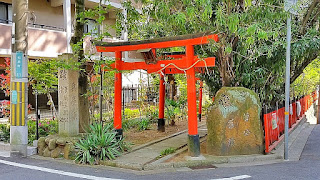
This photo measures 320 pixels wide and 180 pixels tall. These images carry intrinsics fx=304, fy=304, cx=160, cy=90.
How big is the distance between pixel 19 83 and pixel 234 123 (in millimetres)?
6183

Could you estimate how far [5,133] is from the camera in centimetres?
1051

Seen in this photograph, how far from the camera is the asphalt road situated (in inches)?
264

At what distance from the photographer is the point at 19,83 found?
8.65m

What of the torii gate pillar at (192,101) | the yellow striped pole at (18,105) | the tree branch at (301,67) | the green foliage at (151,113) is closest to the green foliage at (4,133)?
the yellow striped pole at (18,105)

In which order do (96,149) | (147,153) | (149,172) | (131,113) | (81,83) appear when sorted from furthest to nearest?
(131,113)
(81,83)
(147,153)
(96,149)
(149,172)

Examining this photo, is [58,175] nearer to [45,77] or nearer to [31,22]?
[45,77]

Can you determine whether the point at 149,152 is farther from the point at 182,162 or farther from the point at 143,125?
the point at 143,125

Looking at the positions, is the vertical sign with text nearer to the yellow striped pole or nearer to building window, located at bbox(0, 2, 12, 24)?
the yellow striped pole

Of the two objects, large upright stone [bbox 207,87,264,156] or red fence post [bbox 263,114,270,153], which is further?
red fence post [bbox 263,114,270,153]

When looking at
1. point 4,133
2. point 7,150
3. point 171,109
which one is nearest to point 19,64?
point 7,150

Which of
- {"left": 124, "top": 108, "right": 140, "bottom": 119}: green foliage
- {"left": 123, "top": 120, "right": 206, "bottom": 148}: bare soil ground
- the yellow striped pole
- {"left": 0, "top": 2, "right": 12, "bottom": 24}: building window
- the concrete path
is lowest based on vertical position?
the concrete path

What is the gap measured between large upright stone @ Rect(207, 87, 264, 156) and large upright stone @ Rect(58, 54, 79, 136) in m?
3.97

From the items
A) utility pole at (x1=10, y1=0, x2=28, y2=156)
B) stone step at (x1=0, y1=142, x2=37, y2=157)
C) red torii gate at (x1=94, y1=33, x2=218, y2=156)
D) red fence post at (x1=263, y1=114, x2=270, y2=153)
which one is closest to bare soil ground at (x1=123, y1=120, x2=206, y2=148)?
red torii gate at (x1=94, y1=33, x2=218, y2=156)

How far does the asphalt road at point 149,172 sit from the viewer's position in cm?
671
